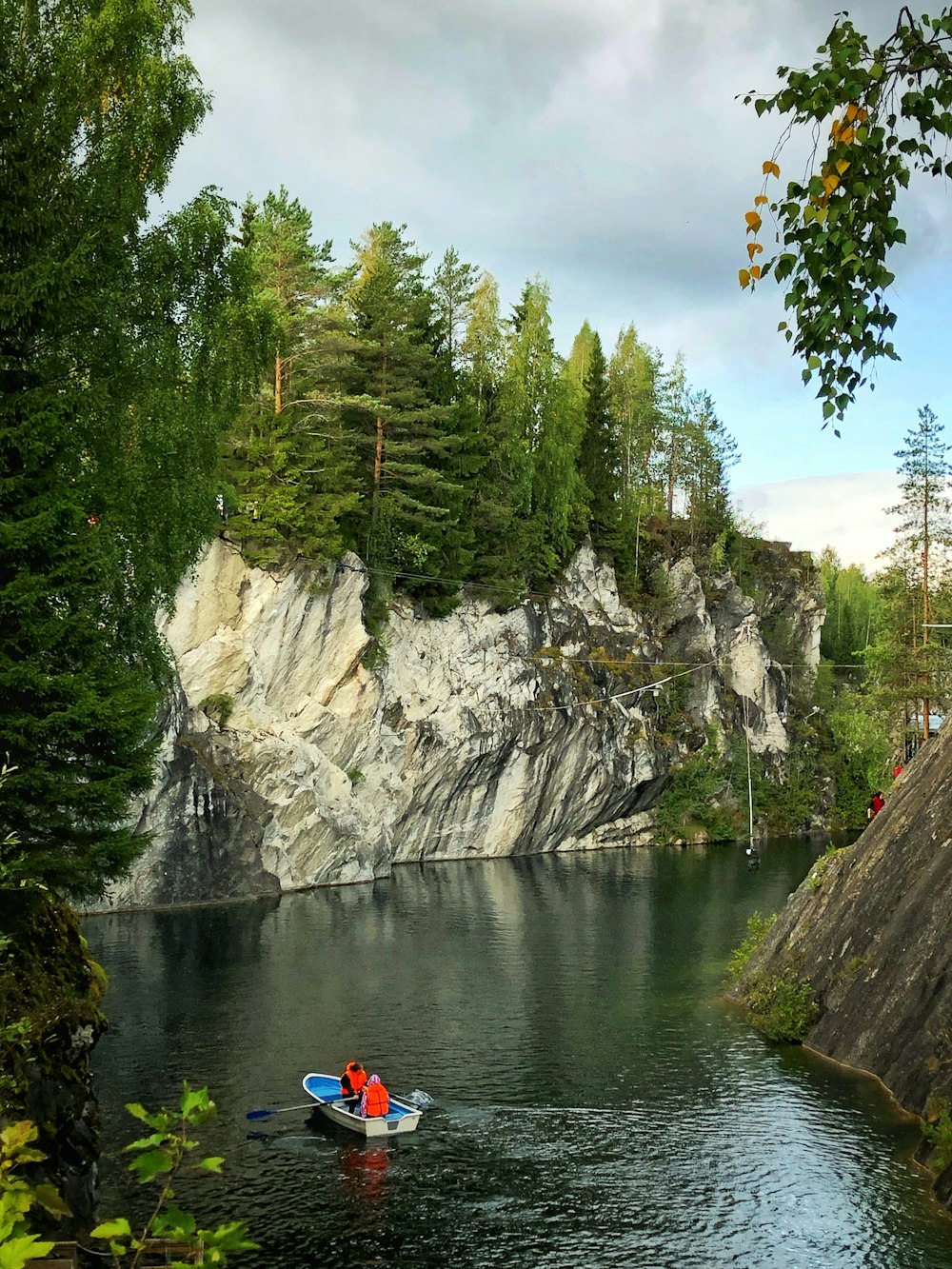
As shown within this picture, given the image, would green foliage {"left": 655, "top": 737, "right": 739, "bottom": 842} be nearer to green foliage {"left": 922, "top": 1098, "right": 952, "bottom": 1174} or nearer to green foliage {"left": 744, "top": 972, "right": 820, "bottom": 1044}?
green foliage {"left": 744, "top": 972, "right": 820, "bottom": 1044}

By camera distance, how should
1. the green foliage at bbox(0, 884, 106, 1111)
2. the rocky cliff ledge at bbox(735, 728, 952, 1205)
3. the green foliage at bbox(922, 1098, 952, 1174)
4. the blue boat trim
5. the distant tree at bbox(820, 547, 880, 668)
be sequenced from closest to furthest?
the green foliage at bbox(0, 884, 106, 1111) < the green foliage at bbox(922, 1098, 952, 1174) < the blue boat trim < the rocky cliff ledge at bbox(735, 728, 952, 1205) < the distant tree at bbox(820, 547, 880, 668)

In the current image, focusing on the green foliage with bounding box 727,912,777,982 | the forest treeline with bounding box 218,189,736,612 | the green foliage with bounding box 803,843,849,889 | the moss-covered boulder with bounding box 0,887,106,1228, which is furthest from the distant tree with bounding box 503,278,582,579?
the moss-covered boulder with bounding box 0,887,106,1228

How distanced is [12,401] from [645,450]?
83.6 meters

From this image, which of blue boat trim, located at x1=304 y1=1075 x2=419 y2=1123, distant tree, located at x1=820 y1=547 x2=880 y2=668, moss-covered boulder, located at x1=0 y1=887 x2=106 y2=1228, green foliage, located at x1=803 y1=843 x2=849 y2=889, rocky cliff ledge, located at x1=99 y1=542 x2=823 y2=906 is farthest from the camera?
distant tree, located at x1=820 y1=547 x2=880 y2=668

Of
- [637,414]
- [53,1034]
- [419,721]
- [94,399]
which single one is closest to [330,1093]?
[53,1034]

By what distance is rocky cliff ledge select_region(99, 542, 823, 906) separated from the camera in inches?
1999

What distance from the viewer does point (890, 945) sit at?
25938mm

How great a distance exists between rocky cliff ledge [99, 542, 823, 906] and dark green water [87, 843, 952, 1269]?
22.9 ft

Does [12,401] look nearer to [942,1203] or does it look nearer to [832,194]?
[832,194]

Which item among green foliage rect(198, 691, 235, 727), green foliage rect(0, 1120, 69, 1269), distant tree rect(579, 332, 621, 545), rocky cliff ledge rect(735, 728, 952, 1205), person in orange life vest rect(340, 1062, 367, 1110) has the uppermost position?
distant tree rect(579, 332, 621, 545)

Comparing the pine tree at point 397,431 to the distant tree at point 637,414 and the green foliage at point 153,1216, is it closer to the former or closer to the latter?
the distant tree at point 637,414

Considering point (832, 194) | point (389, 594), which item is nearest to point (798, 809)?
point (389, 594)

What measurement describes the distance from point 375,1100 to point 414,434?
4700cm

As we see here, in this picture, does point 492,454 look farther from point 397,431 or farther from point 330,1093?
point 330,1093
